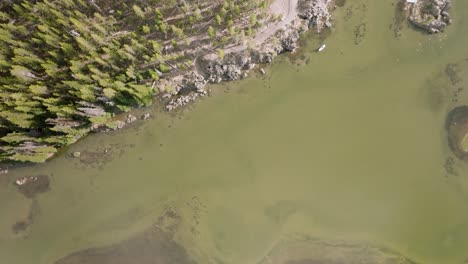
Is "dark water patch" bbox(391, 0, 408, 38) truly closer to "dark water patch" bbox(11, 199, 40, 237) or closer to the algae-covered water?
the algae-covered water

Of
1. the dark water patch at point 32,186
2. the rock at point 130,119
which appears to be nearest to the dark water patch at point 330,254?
the rock at point 130,119

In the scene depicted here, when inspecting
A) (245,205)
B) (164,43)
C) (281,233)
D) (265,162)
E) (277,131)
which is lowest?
(281,233)

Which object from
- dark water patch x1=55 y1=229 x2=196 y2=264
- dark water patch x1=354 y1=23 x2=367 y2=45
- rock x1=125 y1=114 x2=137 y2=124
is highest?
dark water patch x1=354 y1=23 x2=367 y2=45

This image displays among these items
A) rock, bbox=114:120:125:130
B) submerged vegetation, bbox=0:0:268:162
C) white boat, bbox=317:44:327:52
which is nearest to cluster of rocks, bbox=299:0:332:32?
white boat, bbox=317:44:327:52

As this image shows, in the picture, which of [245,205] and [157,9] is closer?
[157,9]

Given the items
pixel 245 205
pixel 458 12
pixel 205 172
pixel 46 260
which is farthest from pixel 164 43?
pixel 458 12

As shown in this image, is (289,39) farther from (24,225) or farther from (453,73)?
(24,225)

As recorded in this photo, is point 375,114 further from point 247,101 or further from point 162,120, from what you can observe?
point 162,120
